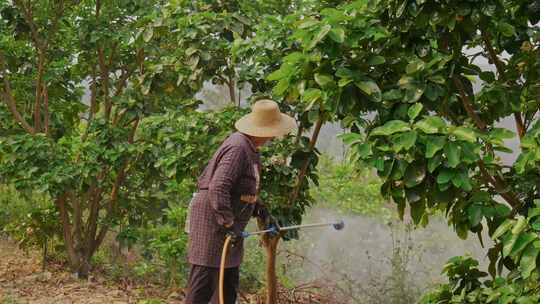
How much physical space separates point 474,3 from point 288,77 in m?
0.89

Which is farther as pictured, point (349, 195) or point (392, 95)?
point (349, 195)

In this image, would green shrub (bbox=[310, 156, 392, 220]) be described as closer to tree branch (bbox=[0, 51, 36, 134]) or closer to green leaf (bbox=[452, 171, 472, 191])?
tree branch (bbox=[0, 51, 36, 134])

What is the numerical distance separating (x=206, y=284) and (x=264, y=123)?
3.00 feet

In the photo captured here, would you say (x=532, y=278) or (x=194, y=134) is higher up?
(x=194, y=134)

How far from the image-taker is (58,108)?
656 centimetres

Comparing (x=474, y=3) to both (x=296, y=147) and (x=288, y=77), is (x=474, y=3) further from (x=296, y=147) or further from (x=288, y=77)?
(x=296, y=147)

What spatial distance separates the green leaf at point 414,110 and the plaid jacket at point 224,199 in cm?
105

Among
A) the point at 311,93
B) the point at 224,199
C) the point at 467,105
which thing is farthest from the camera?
the point at 224,199

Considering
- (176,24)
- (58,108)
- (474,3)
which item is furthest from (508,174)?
(58,108)

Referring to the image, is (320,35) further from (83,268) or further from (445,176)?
(83,268)

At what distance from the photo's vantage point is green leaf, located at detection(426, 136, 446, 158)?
2979 millimetres

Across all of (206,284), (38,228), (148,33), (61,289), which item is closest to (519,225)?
(206,284)

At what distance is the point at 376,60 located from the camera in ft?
11.2

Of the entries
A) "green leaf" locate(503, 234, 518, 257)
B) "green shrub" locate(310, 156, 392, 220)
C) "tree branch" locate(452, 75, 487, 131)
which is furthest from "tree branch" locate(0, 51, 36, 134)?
"green leaf" locate(503, 234, 518, 257)
